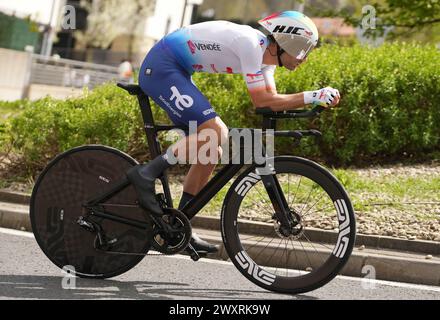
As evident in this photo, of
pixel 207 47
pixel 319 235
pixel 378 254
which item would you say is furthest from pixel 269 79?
pixel 378 254

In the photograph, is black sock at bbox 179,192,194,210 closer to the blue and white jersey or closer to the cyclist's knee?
the cyclist's knee

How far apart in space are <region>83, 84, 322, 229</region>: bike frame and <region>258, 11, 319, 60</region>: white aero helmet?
39 cm

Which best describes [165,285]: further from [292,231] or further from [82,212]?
[292,231]

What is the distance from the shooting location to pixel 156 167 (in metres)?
5.85

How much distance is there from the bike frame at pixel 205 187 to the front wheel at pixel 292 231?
6cm

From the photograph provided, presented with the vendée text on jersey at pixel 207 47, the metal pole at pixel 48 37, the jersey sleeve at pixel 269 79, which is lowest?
the jersey sleeve at pixel 269 79

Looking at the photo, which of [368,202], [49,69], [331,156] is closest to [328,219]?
[368,202]

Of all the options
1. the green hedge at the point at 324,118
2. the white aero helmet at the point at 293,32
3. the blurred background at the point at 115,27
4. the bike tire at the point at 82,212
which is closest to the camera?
the white aero helmet at the point at 293,32

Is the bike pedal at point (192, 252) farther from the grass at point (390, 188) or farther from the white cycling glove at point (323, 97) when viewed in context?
the grass at point (390, 188)

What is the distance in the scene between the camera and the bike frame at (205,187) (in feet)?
18.9

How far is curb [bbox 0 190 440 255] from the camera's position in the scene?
245 inches

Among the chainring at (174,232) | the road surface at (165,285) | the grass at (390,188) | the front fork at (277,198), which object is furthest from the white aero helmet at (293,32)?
the grass at (390,188)

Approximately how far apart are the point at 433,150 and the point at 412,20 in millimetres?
6405
